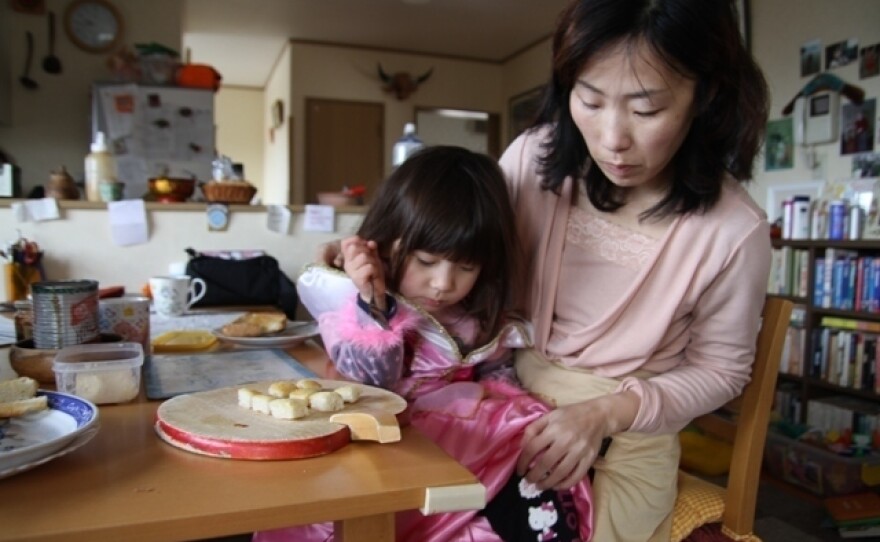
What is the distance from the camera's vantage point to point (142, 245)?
2.00 meters

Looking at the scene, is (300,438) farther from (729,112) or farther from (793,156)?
(793,156)

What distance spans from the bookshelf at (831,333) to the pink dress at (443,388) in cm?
253

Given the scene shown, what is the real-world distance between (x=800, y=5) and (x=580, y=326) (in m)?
3.30

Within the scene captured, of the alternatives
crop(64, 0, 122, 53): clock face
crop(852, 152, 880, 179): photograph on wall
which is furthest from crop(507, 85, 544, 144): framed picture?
crop(64, 0, 122, 53): clock face

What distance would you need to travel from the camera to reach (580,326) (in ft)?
3.55

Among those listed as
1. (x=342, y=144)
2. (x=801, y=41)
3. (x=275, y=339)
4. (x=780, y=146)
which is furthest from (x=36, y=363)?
(x=342, y=144)

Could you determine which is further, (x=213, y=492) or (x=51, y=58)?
(x=51, y=58)

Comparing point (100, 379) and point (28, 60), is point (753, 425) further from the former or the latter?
point (28, 60)

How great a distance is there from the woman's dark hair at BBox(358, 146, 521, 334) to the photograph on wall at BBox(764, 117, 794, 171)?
3002 mm

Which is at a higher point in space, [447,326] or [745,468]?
[447,326]

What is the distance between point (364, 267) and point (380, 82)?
5842 mm

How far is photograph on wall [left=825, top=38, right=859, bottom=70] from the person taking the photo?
10.3 feet

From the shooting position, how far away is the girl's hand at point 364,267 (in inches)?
35.9

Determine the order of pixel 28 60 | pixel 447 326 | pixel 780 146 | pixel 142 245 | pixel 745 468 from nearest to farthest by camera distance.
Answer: pixel 745 468 → pixel 447 326 → pixel 142 245 → pixel 780 146 → pixel 28 60
